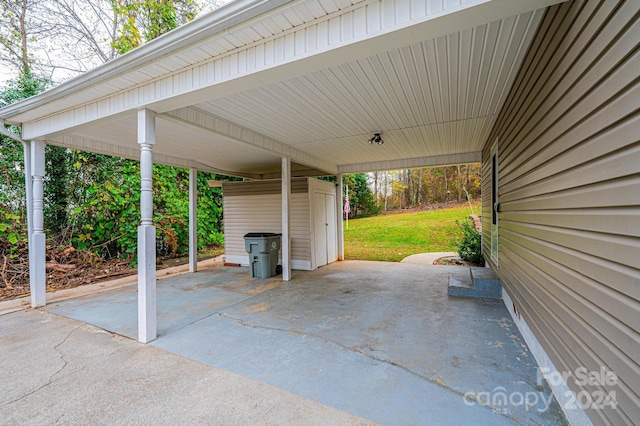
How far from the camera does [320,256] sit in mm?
7160

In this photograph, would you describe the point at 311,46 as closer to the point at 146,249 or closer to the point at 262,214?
the point at 146,249

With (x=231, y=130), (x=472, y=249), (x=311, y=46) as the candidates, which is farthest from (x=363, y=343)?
(x=472, y=249)

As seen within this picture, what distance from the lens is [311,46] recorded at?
6.45 ft

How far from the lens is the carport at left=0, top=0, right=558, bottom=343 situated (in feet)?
5.98

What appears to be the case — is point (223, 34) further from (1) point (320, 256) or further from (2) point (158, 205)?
(2) point (158, 205)

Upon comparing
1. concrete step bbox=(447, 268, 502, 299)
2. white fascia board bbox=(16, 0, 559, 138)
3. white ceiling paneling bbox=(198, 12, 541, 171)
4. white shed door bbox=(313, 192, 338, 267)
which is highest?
white ceiling paneling bbox=(198, 12, 541, 171)

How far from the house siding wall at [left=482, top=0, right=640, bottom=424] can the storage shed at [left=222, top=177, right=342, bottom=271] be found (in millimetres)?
4738

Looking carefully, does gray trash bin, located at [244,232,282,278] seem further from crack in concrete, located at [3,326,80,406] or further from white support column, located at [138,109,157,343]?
crack in concrete, located at [3,326,80,406]

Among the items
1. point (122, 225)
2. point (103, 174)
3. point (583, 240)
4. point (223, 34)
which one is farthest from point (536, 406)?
point (103, 174)

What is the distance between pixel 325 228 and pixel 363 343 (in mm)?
4724

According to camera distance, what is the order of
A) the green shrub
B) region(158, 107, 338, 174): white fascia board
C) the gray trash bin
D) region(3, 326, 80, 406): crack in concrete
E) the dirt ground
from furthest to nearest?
the green shrub → the gray trash bin → the dirt ground → region(158, 107, 338, 174): white fascia board → region(3, 326, 80, 406): crack in concrete

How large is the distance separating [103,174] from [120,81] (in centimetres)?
495

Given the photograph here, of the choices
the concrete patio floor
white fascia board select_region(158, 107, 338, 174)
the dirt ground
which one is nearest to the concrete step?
the concrete patio floor

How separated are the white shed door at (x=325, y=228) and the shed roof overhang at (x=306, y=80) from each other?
2.01 metres
